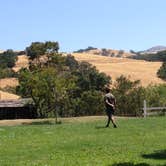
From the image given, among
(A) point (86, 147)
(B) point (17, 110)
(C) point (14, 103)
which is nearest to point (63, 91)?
(C) point (14, 103)

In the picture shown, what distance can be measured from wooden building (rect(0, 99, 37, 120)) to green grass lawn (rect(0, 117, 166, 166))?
95.1 ft

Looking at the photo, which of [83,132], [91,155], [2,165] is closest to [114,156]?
[91,155]

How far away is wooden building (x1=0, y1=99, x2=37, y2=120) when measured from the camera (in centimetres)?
5366

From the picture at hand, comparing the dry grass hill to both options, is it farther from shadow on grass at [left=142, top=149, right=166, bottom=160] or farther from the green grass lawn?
shadow on grass at [left=142, top=149, right=166, bottom=160]

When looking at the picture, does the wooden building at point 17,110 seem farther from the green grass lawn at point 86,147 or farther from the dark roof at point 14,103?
the green grass lawn at point 86,147

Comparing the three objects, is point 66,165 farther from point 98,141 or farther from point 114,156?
point 98,141

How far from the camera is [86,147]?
715 inches

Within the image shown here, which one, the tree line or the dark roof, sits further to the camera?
the dark roof

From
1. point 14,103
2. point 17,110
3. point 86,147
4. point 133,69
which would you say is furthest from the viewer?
point 133,69

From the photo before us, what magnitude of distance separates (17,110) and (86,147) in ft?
123

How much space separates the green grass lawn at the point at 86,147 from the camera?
1507 centimetres

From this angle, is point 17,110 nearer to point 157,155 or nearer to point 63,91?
point 63,91

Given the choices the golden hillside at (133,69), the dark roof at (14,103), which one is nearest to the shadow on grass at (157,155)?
the dark roof at (14,103)

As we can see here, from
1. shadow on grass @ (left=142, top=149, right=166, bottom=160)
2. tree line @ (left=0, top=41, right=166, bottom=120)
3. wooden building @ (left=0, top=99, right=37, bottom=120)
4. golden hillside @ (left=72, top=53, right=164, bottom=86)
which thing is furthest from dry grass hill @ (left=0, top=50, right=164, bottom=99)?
shadow on grass @ (left=142, top=149, right=166, bottom=160)
